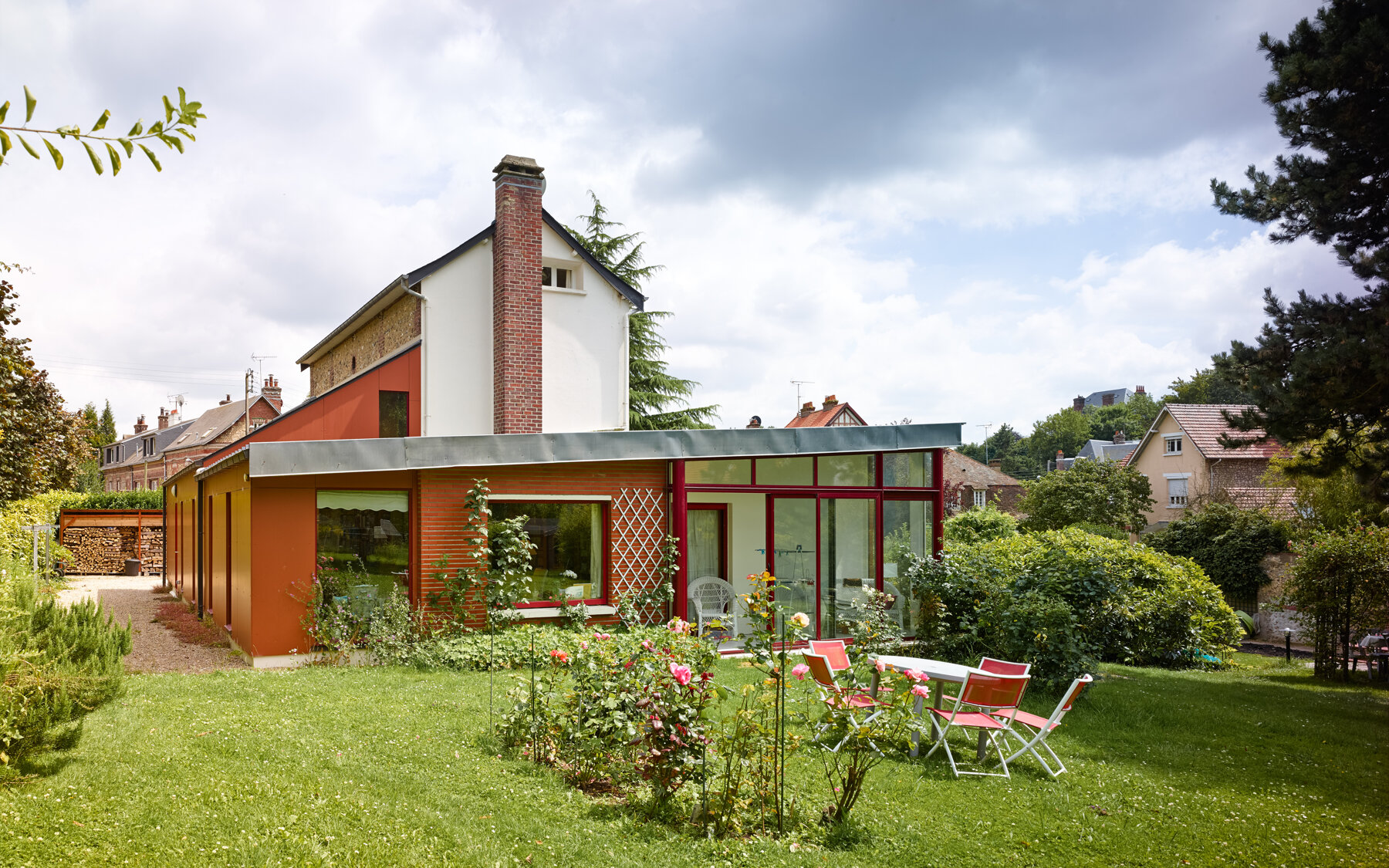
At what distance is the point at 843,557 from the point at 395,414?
9.03 meters

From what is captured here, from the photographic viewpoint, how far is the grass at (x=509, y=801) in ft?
14.8

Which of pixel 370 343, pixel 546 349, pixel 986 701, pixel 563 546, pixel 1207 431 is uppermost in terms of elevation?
pixel 370 343

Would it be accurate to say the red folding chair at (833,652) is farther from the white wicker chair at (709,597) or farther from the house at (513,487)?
the white wicker chair at (709,597)

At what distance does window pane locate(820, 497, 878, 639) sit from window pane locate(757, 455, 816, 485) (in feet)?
1.50

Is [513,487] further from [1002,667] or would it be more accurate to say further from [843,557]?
[1002,667]

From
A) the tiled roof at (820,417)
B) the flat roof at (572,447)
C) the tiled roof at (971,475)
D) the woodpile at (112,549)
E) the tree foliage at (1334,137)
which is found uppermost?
the tree foliage at (1334,137)

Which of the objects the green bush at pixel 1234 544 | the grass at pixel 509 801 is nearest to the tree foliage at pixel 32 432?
the grass at pixel 509 801

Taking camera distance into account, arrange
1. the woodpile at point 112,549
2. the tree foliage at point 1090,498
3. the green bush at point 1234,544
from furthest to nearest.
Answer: the tree foliage at point 1090,498
the woodpile at point 112,549
the green bush at point 1234,544

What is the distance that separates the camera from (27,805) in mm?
4723

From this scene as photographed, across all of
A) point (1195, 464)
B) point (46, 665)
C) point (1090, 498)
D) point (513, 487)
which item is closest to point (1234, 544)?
point (1090, 498)

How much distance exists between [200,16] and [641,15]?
395cm

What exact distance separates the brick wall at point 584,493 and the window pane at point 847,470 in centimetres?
235

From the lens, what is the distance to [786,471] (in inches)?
472

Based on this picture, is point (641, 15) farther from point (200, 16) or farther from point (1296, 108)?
point (1296, 108)
